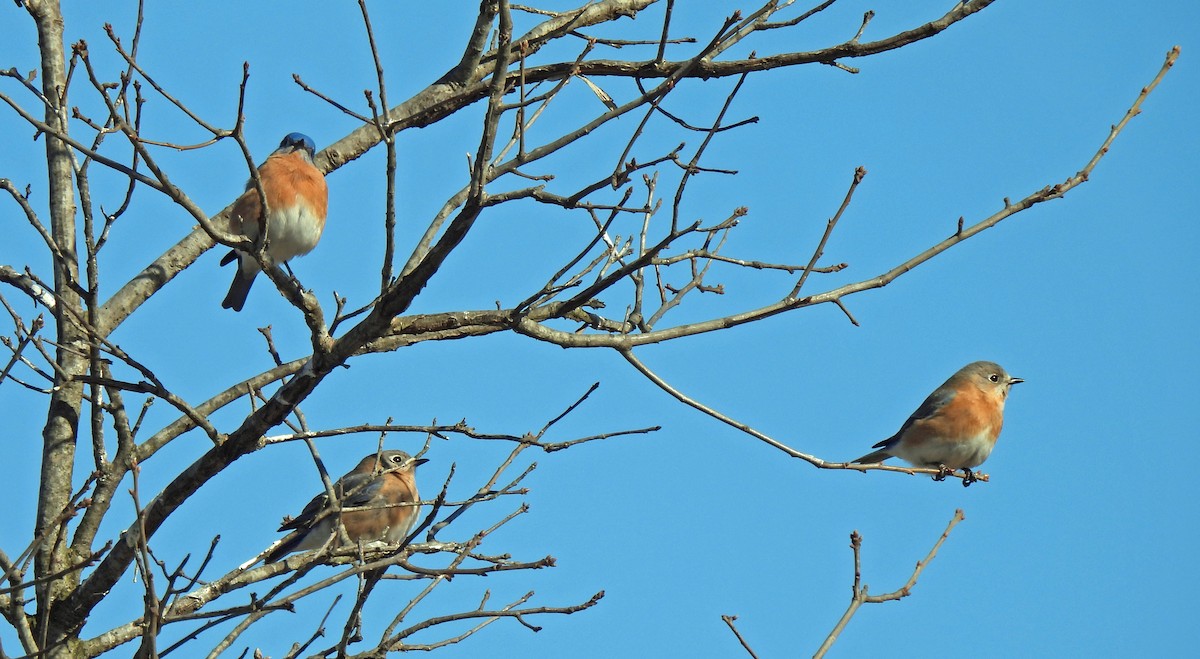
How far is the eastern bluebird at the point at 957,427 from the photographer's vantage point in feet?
28.8

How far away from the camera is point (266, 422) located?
4.71m

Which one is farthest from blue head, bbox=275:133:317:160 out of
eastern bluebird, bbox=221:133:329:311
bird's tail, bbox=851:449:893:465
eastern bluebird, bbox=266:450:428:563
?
bird's tail, bbox=851:449:893:465

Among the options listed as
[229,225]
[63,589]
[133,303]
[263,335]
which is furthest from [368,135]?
[63,589]

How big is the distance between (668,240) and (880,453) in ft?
18.6

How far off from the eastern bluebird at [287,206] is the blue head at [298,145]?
0.13 m

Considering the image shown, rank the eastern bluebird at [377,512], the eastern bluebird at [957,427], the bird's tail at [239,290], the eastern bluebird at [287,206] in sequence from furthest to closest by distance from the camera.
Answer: the eastern bluebird at [957,427], the eastern bluebird at [377,512], the bird's tail at [239,290], the eastern bluebird at [287,206]

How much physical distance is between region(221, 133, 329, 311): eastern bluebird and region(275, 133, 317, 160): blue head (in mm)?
127

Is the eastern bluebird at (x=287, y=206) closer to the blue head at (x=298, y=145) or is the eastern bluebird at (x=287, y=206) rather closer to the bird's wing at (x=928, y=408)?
the blue head at (x=298, y=145)

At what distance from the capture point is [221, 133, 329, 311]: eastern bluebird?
22.2 feet

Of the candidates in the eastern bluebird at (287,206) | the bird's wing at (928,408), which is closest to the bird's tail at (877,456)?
the bird's wing at (928,408)

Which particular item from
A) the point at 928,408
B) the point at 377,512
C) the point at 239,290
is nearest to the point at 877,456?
the point at 928,408

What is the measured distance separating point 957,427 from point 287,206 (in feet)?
15.9

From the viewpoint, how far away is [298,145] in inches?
295

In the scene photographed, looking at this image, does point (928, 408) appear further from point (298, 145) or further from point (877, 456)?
point (298, 145)
